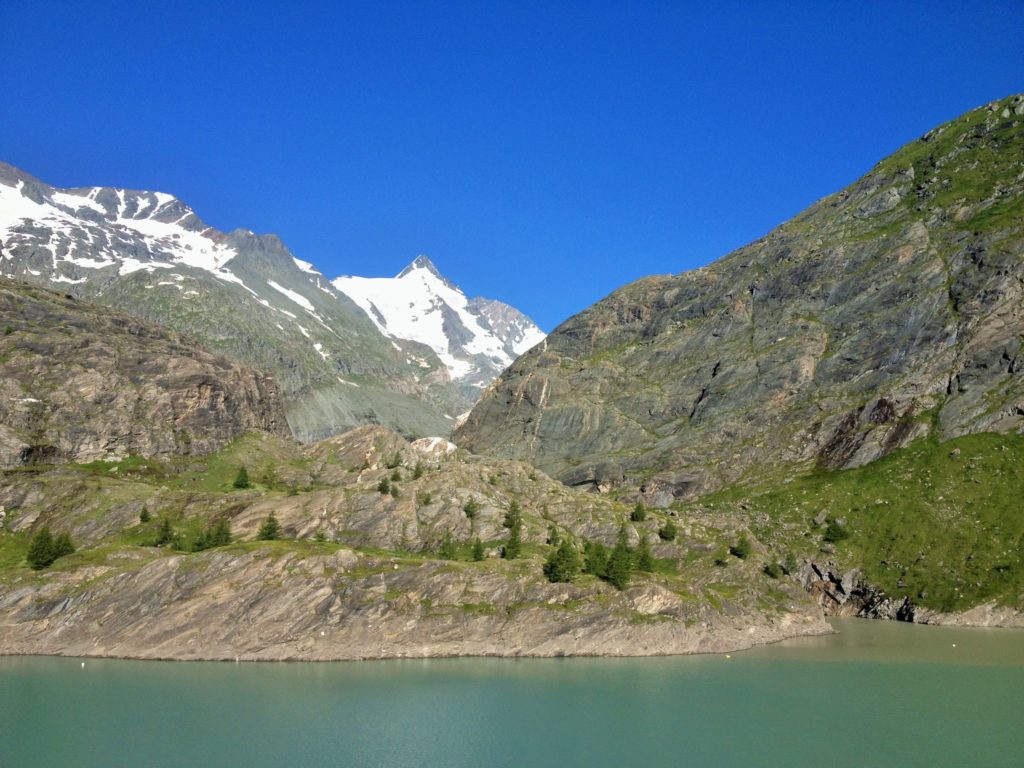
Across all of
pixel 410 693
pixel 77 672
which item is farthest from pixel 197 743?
pixel 77 672

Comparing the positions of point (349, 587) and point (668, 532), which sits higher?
point (668, 532)

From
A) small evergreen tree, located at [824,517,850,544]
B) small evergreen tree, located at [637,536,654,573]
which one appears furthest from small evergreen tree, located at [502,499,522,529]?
small evergreen tree, located at [824,517,850,544]

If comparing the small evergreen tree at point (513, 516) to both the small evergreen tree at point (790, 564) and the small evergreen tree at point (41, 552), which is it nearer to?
the small evergreen tree at point (790, 564)

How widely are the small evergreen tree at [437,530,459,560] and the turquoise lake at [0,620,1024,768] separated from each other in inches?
907

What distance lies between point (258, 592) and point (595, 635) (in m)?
49.1

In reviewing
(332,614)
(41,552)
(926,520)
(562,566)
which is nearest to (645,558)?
(562,566)

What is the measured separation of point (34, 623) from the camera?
387 feet

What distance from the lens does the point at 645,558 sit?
453 feet

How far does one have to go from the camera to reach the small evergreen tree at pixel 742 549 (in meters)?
145

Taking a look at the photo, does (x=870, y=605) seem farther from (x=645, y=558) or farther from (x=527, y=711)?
(x=527, y=711)

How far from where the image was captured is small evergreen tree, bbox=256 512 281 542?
449ft

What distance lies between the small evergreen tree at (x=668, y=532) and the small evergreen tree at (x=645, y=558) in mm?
8387

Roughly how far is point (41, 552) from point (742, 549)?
115m

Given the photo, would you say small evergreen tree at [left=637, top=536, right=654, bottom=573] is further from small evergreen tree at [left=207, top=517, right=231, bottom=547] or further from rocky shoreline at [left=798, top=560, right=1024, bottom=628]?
small evergreen tree at [left=207, top=517, right=231, bottom=547]
